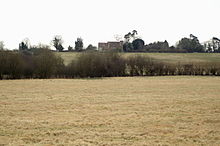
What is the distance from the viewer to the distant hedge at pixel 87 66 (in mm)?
47531

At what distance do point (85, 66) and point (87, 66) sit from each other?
0.40 meters

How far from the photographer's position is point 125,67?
183 feet

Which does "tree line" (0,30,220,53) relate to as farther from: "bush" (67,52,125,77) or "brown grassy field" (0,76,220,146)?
"brown grassy field" (0,76,220,146)

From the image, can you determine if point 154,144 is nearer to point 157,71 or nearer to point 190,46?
point 157,71

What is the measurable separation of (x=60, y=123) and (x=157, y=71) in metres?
46.7

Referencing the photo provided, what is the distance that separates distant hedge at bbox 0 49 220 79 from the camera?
156ft

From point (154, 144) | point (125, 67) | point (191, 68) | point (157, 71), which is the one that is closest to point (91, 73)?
point (125, 67)

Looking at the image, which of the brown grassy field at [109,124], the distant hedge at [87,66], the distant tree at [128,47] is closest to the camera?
the brown grassy field at [109,124]

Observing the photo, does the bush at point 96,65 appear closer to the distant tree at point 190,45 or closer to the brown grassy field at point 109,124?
the brown grassy field at point 109,124

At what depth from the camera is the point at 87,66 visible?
5300cm

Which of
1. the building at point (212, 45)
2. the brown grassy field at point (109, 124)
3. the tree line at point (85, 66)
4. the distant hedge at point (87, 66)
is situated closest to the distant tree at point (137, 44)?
the building at point (212, 45)

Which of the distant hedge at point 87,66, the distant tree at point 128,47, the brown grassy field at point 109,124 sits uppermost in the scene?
the distant tree at point 128,47

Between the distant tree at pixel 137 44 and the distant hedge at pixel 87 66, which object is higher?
the distant tree at pixel 137 44

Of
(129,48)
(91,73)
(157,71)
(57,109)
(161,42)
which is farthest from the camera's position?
(161,42)
